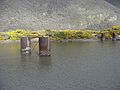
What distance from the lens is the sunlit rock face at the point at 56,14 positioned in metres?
100

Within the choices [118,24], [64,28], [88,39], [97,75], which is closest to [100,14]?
[118,24]

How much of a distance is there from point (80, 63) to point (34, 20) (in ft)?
198

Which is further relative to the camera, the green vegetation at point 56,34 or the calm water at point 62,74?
the green vegetation at point 56,34

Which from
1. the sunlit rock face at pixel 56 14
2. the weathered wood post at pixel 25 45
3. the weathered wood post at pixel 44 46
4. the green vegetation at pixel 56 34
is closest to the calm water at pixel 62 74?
the weathered wood post at pixel 44 46

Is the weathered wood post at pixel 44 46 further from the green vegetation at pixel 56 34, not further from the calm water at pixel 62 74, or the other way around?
the green vegetation at pixel 56 34

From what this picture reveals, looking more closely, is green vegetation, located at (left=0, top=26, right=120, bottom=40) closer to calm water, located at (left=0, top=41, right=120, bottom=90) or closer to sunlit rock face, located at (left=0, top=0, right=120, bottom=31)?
sunlit rock face, located at (left=0, top=0, right=120, bottom=31)

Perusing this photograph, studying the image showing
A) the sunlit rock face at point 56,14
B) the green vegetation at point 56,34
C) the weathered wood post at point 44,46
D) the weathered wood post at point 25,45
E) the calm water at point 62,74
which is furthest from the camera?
the sunlit rock face at point 56,14

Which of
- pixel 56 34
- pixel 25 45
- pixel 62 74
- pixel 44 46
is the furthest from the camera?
pixel 56 34

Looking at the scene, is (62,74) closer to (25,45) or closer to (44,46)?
(44,46)

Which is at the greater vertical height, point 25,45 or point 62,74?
point 25,45

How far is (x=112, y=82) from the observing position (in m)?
30.2

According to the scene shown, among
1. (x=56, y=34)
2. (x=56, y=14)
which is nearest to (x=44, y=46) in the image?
(x=56, y=34)

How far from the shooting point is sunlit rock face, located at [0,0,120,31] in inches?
3939

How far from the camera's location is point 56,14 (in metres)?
106
